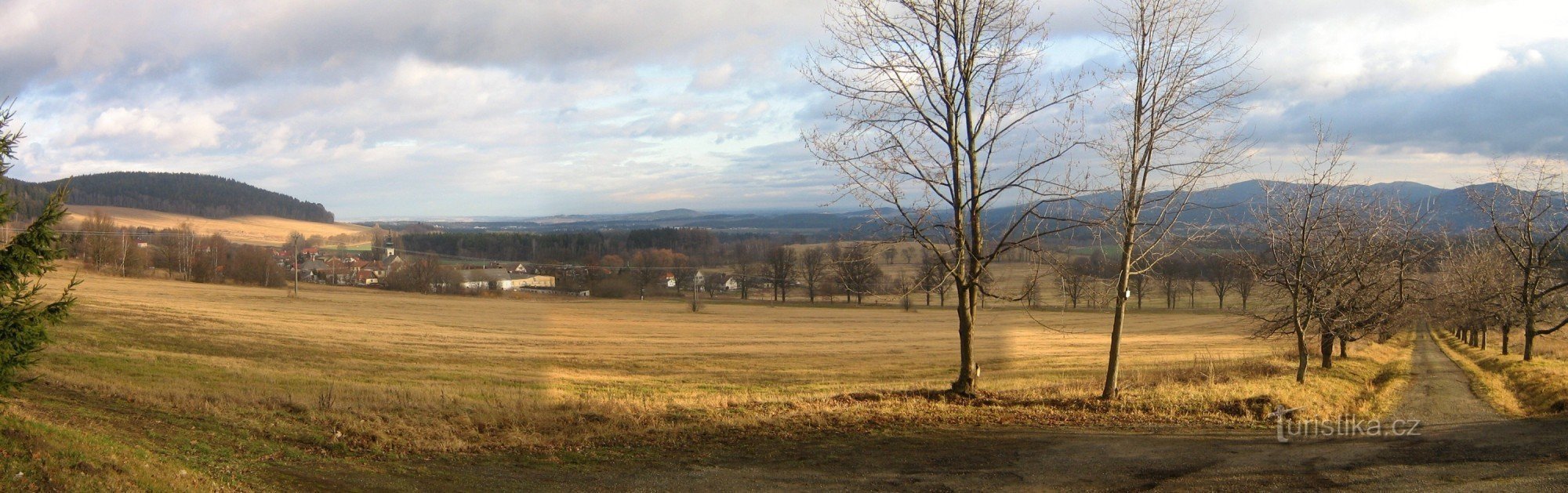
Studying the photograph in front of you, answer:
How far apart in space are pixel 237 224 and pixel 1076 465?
16490 cm

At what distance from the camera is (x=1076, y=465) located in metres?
8.66

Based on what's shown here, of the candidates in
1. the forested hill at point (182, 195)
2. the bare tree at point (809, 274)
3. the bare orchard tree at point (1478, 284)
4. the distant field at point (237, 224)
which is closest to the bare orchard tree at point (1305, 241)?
the bare orchard tree at point (1478, 284)

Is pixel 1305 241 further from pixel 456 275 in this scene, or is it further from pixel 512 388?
pixel 456 275

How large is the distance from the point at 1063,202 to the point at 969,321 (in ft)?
8.12

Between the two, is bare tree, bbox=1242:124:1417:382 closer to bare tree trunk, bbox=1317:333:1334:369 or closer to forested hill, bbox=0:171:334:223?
bare tree trunk, bbox=1317:333:1334:369

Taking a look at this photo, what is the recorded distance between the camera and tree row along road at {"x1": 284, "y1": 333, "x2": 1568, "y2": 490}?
7.88 metres

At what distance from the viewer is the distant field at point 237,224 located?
393ft

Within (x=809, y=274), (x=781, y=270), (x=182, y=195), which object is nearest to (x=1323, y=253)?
(x=809, y=274)

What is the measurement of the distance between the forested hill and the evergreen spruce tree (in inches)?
6692

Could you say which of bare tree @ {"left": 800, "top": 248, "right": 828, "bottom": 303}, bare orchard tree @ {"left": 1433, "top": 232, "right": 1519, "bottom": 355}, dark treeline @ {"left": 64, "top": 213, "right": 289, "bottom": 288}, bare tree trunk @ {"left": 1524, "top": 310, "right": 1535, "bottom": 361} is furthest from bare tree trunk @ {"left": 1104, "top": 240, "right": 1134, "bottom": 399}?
dark treeline @ {"left": 64, "top": 213, "right": 289, "bottom": 288}

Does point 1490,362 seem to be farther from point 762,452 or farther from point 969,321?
point 762,452

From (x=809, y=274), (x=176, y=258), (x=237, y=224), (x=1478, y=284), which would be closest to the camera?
(x=1478, y=284)

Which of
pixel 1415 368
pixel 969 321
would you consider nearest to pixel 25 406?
pixel 969 321

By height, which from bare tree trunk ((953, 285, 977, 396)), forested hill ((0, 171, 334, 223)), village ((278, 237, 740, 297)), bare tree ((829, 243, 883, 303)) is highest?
forested hill ((0, 171, 334, 223))
